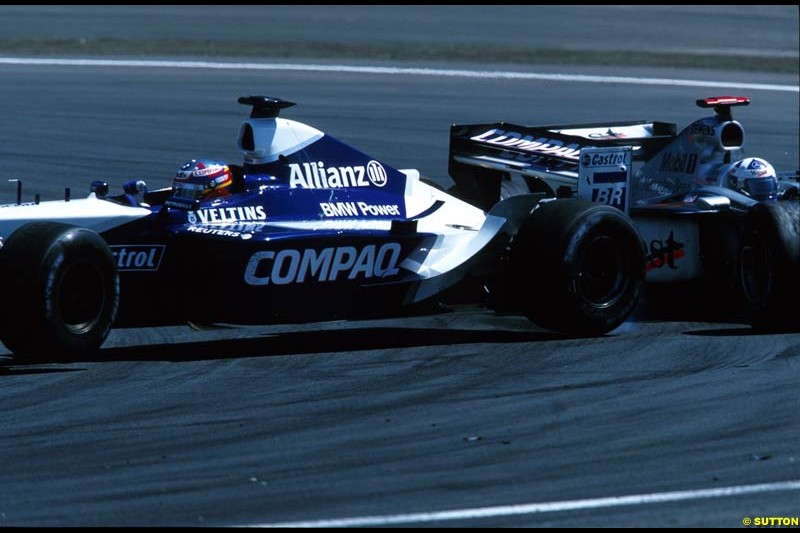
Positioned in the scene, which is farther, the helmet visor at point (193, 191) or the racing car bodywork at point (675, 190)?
the racing car bodywork at point (675, 190)

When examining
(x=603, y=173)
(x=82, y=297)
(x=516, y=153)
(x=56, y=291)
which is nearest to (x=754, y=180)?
(x=603, y=173)

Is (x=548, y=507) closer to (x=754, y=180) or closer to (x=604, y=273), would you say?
(x=604, y=273)

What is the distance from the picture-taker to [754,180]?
42.4 ft

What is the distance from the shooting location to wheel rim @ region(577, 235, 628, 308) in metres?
11.4

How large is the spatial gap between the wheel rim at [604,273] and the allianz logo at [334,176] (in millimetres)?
1618

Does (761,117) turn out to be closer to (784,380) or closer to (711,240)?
(711,240)

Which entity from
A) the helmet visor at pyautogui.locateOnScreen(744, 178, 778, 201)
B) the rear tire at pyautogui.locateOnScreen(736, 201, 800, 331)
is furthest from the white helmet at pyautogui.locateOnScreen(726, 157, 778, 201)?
the rear tire at pyautogui.locateOnScreen(736, 201, 800, 331)

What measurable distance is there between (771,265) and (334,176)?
10.6ft

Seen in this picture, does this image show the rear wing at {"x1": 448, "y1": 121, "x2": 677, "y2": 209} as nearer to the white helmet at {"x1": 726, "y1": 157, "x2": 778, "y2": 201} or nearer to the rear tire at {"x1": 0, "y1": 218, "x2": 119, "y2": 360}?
the white helmet at {"x1": 726, "y1": 157, "x2": 778, "y2": 201}

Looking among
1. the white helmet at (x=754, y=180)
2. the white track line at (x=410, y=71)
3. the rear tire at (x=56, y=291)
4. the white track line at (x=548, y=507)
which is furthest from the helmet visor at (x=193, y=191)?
the white track line at (x=410, y=71)

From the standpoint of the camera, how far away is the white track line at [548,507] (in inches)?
266

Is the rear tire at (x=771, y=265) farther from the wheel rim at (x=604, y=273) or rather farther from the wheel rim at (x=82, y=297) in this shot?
the wheel rim at (x=82, y=297)

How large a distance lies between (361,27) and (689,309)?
22.6 meters

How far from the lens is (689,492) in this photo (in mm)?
7344
